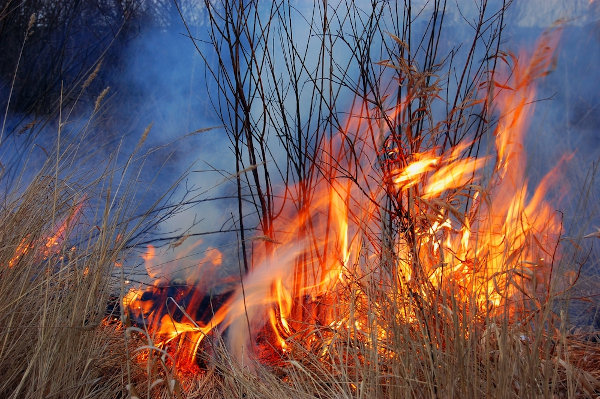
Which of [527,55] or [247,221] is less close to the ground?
[527,55]

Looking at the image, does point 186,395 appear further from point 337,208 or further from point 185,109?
point 185,109

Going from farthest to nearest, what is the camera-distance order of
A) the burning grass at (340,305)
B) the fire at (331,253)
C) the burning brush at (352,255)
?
the fire at (331,253)
the burning brush at (352,255)
the burning grass at (340,305)

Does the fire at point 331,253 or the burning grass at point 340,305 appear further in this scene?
the fire at point 331,253

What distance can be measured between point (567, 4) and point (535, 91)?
1.87 ft

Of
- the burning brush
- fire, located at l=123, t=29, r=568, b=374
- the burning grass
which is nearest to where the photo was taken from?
the burning grass

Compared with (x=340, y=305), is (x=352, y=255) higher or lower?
higher

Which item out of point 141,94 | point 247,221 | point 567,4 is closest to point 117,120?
point 141,94

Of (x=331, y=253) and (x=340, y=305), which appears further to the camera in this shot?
(x=331, y=253)

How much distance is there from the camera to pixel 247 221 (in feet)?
10.8

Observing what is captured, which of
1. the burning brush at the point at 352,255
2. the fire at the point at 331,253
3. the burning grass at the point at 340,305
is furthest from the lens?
the fire at the point at 331,253

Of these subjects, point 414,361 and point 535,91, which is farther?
point 535,91

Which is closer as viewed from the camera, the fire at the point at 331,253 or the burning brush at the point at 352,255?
the burning brush at the point at 352,255

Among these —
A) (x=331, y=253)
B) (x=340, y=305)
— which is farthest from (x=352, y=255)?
(x=340, y=305)

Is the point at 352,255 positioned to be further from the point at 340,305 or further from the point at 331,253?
the point at 340,305
